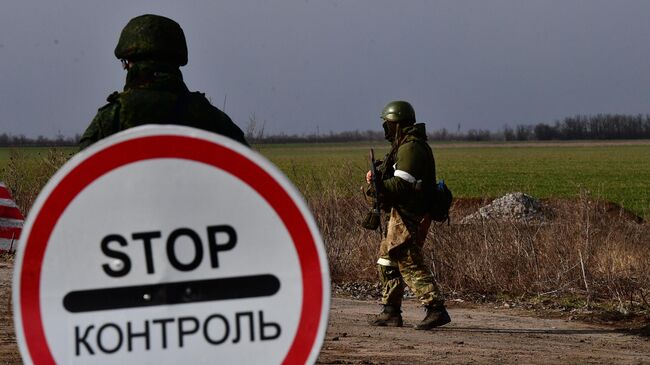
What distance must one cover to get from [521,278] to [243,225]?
9.94m

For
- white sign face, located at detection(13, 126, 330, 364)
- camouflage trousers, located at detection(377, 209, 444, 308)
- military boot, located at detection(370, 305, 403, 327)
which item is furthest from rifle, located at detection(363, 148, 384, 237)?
white sign face, located at detection(13, 126, 330, 364)

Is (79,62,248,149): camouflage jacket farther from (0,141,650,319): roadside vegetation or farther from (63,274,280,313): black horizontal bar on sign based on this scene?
(0,141,650,319): roadside vegetation

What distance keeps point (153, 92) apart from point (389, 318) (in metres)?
5.94

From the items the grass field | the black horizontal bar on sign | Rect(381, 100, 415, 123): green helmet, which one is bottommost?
the grass field

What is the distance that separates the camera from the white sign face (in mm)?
2936

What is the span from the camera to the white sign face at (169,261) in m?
2.94

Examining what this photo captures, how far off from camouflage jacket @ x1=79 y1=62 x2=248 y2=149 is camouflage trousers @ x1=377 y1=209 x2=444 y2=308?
Result: 18.3ft

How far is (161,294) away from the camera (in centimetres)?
294

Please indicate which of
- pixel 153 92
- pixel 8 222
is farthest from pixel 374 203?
pixel 8 222

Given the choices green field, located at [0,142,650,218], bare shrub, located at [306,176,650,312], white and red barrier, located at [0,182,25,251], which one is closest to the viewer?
bare shrub, located at [306,176,650,312]

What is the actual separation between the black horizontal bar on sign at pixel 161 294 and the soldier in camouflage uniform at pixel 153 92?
1.70m

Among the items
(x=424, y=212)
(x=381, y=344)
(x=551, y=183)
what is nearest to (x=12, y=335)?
(x=381, y=344)

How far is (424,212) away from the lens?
1020cm

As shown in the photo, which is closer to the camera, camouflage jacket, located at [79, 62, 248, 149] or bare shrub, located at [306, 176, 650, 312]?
camouflage jacket, located at [79, 62, 248, 149]
